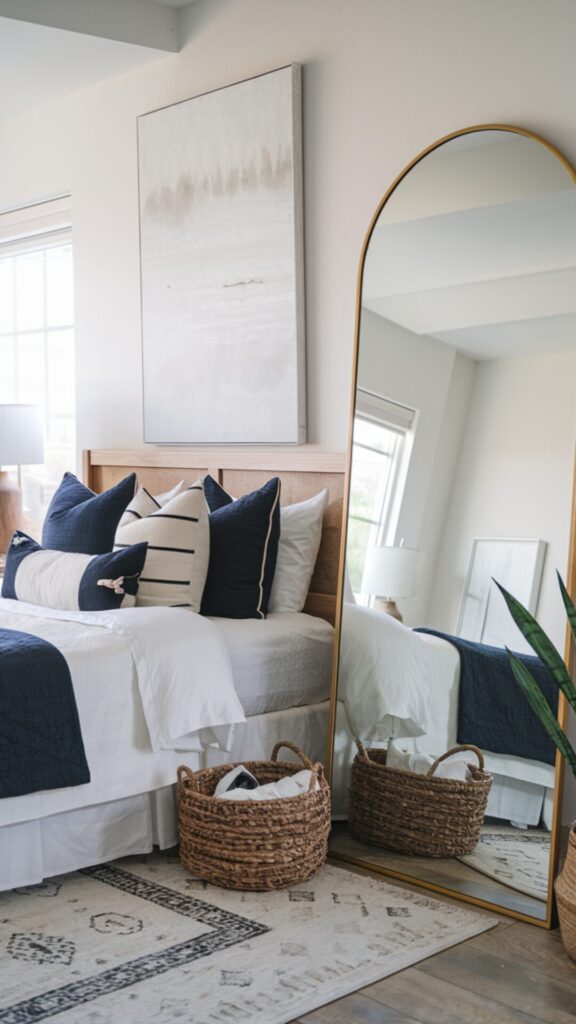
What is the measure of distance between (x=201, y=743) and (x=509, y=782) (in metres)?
0.82

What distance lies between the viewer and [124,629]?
2.87 meters

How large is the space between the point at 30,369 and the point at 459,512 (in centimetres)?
273

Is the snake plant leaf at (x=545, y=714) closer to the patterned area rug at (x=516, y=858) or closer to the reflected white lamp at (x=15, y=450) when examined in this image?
the patterned area rug at (x=516, y=858)

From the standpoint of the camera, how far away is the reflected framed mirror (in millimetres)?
2695

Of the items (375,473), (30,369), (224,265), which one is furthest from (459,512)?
(30,369)

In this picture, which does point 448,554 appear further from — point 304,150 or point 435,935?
point 304,150

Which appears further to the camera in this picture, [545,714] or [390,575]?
[390,575]

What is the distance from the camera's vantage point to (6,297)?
5.08 metres

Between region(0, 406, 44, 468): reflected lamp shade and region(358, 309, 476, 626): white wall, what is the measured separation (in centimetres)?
195

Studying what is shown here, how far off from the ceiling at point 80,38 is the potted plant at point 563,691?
252 centimetres

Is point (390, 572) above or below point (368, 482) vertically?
below

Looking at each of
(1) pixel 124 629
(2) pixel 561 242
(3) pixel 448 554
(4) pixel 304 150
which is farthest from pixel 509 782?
(4) pixel 304 150

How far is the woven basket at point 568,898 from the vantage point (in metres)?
2.34

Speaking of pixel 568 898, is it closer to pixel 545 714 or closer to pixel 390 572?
pixel 545 714
